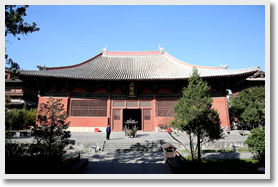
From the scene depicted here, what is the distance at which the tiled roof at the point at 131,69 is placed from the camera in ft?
49.9

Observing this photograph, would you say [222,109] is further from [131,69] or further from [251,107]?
[131,69]

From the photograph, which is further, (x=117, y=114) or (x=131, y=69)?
(x=131, y=69)

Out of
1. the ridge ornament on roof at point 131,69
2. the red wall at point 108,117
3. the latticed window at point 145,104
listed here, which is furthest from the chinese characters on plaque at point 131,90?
the red wall at point 108,117

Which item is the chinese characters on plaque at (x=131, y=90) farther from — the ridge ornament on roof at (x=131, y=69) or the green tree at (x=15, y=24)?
the green tree at (x=15, y=24)

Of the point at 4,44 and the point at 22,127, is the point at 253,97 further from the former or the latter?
the point at 22,127

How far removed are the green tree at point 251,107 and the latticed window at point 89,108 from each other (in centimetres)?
1449

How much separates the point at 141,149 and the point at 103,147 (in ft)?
7.50

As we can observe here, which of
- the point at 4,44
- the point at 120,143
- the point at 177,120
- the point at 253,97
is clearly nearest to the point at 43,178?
the point at 4,44

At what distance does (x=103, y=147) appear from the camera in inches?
377

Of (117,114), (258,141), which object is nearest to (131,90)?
(117,114)

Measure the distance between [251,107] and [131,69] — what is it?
13.6 metres

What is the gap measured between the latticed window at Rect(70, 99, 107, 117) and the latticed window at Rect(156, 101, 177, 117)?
540 cm

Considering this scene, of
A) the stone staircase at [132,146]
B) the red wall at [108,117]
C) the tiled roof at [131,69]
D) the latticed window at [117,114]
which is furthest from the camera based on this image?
the latticed window at [117,114]

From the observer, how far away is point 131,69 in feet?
60.4
